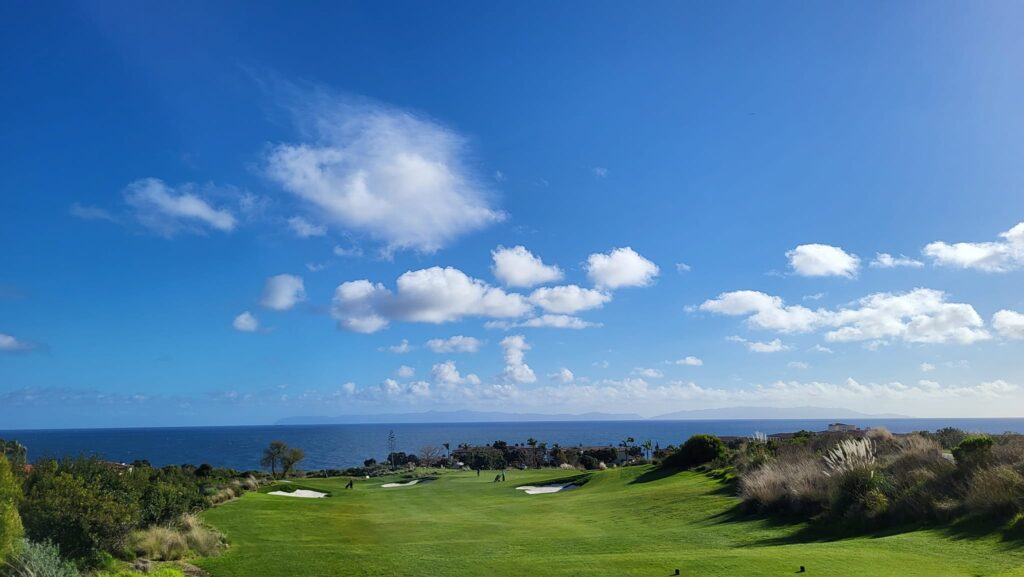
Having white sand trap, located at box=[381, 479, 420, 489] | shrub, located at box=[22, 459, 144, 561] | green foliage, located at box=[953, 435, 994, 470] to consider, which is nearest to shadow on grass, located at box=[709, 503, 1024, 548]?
green foliage, located at box=[953, 435, 994, 470]

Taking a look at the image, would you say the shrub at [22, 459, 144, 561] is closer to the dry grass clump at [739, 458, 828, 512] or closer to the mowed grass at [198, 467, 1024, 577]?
the mowed grass at [198, 467, 1024, 577]

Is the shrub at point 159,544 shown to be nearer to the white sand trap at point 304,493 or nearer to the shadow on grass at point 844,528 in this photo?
the shadow on grass at point 844,528

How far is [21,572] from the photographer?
10086mm

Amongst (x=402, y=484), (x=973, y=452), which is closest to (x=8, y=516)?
(x=973, y=452)

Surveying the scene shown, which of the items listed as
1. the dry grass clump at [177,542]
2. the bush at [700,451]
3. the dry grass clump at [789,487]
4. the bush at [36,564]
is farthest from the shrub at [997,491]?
the bush at [700,451]

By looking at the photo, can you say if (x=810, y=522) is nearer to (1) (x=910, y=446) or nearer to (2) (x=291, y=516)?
(1) (x=910, y=446)

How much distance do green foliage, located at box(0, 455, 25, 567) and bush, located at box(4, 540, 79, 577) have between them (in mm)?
178

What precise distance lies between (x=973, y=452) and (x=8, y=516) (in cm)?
2162

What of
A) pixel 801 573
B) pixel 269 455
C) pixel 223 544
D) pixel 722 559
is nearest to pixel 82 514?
pixel 223 544

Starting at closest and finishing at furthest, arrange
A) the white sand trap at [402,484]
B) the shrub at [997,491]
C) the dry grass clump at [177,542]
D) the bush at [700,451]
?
the shrub at [997,491] → the dry grass clump at [177,542] → the bush at [700,451] → the white sand trap at [402,484]

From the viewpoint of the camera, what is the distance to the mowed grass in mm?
11359

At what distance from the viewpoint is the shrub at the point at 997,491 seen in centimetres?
1303

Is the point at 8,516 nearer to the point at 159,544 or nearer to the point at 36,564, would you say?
the point at 36,564

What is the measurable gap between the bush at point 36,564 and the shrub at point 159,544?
405cm
